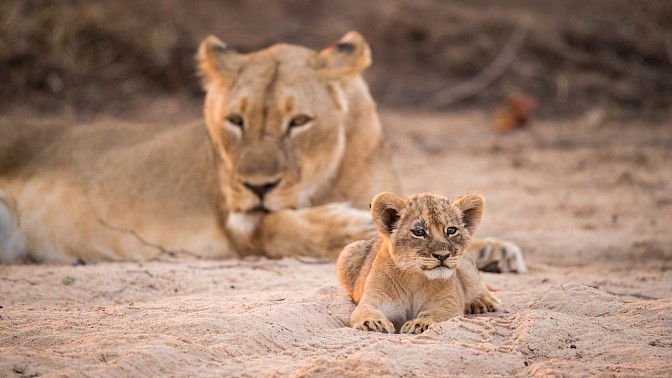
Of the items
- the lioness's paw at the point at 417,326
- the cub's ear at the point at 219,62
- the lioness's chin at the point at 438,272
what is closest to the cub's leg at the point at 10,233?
the cub's ear at the point at 219,62

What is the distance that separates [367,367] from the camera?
2.85m

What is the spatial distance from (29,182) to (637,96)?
23.5ft

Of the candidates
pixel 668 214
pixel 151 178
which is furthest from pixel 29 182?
pixel 668 214

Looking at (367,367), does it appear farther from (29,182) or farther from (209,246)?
(29,182)

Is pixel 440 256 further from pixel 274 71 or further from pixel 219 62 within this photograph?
pixel 219 62

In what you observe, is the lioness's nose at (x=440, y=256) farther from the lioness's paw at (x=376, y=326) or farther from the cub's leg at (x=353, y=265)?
the cub's leg at (x=353, y=265)

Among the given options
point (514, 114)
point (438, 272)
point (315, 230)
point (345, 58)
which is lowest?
point (315, 230)

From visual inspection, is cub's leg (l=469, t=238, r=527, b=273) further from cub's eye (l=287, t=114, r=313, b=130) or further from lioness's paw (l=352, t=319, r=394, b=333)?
lioness's paw (l=352, t=319, r=394, b=333)

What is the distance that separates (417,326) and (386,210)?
435mm

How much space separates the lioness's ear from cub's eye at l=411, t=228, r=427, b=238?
2.36 m

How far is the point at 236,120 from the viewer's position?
17.3 feet

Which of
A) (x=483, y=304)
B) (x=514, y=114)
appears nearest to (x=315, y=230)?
(x=483, y=304)

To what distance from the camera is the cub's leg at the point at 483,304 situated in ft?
12.2

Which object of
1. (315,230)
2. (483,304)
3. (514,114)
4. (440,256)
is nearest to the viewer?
(440,256)
